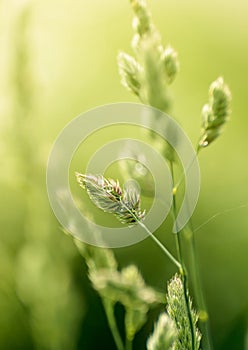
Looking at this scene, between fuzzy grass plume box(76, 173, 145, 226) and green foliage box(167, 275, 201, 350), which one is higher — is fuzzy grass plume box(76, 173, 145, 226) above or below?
above

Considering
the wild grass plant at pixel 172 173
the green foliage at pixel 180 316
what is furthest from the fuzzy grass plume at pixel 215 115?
the green foliage at pixel 180 316

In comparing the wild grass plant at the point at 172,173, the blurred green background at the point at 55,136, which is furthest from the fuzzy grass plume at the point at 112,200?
the blurred green background at the point at 55,136

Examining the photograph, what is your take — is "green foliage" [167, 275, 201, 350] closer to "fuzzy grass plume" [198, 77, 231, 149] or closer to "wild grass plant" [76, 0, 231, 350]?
"wild grass plant" [76, 0, 231, 350]

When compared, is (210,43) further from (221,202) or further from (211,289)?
(211,289)

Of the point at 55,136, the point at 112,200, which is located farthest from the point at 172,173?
the point at 55,136

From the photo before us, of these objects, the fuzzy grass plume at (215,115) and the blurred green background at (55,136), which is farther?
the blurred green background at (55,136)

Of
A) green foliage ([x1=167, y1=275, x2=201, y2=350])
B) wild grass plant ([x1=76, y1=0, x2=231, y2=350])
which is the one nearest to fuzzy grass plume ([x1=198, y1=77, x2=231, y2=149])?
wild grass plant ([x1=76, y1=0, x2=231, y2=350])

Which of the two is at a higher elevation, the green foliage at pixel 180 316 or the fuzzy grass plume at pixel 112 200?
the fuzzy grass plume at pixel 112 200

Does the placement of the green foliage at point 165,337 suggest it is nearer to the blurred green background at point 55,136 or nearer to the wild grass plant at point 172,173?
the wild grass plant at point 172,173
